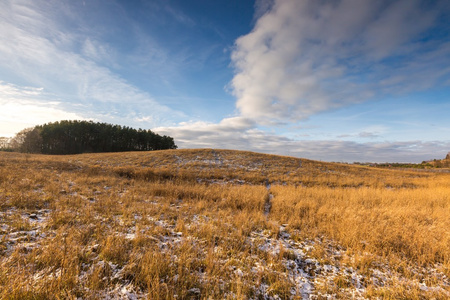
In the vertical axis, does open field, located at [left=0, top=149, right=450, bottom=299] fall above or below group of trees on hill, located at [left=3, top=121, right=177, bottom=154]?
below

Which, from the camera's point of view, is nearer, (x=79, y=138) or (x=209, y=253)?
(x=209, y=253)

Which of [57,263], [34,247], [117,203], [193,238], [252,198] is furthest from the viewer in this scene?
[252,198]

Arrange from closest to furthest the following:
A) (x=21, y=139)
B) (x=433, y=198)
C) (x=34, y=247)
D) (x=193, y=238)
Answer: (x=34, y=247), (x=193, y=238), (x=433, y=198), (x=21, y=139)

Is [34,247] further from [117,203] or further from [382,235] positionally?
[382,235]

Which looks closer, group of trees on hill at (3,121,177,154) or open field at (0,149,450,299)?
open field at (0,149,450,299)

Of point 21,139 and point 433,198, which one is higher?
point 21,139

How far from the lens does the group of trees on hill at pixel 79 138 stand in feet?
151

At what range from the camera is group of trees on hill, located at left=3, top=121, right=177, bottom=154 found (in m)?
A: 46.0


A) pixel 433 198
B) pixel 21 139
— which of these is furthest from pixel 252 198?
pixel 21 139

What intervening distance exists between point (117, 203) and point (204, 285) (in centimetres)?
637

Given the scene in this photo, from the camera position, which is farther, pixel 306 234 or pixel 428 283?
pixel 306 234

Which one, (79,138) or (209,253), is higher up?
→ (79,138)

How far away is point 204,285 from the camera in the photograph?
3.10m

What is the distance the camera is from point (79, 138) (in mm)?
56344
